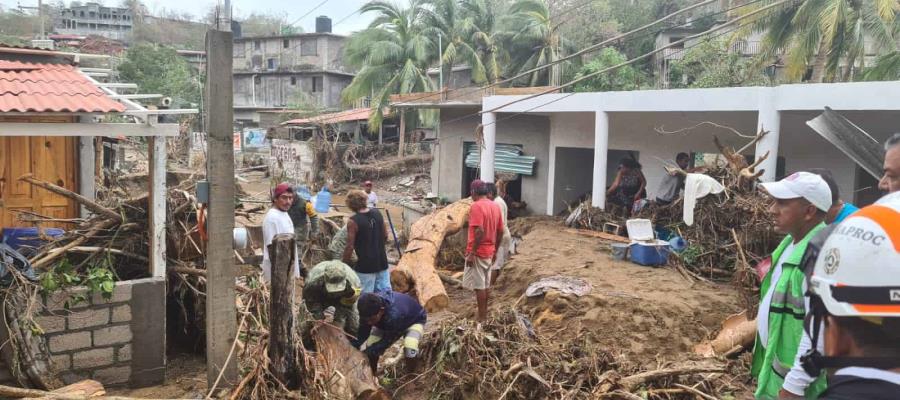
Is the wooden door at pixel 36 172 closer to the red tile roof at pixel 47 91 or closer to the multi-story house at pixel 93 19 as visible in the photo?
the red tile roof at pixel 47 91

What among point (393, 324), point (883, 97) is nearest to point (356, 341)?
point (393, 324)

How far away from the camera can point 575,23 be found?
3456cm

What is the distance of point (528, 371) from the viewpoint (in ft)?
16.9

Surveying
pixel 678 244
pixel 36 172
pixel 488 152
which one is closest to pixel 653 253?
pixel 678 244

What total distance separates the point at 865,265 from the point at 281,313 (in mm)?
3969

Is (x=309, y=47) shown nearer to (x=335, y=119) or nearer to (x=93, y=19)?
(x=335, y=119)

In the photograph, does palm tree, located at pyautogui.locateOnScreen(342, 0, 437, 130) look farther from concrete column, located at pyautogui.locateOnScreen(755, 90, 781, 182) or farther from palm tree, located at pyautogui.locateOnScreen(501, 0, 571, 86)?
concrete column, located at pyautogui.locateOnScreen(755, 90, 781, 182)

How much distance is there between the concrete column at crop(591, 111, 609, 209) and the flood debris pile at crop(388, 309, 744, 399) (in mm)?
7234

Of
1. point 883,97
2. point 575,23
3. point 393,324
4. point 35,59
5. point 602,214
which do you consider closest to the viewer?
point 393,324

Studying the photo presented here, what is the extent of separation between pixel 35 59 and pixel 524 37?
23.3m

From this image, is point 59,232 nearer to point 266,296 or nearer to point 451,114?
point 266,296

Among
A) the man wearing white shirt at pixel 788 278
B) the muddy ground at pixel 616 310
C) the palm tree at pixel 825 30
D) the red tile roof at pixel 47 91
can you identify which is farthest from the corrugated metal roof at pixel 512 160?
the man wearing white shirt at pixel 788 278

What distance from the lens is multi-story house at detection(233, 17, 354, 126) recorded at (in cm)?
4300

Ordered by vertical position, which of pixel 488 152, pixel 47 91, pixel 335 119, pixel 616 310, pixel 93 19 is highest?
pixel 93 19
